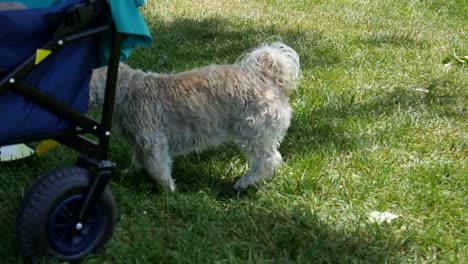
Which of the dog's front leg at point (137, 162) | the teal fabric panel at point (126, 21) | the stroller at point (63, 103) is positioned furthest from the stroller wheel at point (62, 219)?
the dog's front leg at point (137, 162)

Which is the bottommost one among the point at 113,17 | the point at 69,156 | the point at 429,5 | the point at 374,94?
the point at 429,5

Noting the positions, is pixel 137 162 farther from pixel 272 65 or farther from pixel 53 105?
pixel 53 105

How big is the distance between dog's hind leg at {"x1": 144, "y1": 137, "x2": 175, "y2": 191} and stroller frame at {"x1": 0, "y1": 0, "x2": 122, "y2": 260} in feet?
2.75

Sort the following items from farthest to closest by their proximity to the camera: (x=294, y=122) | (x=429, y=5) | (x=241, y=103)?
1. (x=429, y=5)
2. (x=294, y=122)
3. (x=241, y=103)

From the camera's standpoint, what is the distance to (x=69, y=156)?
14.1ft

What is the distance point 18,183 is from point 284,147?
1835mm

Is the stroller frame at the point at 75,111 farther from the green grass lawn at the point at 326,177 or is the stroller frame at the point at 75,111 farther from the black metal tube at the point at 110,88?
the green grass lawn at the point at 326,177

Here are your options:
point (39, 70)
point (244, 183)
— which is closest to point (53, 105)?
point (39, 70)

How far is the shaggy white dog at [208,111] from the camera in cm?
397

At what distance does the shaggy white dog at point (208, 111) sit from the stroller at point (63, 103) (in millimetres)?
838

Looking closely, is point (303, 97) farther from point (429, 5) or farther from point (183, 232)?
point (429, 5)

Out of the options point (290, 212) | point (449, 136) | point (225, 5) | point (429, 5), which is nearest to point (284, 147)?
point (290, 212)

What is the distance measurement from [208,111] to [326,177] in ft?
2.93

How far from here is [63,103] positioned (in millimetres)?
2807
